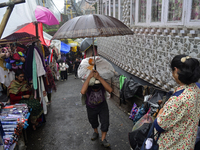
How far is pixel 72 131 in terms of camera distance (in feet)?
14.8

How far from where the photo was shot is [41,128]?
4.74m

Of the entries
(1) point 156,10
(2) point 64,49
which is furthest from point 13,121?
(2) point 64,49

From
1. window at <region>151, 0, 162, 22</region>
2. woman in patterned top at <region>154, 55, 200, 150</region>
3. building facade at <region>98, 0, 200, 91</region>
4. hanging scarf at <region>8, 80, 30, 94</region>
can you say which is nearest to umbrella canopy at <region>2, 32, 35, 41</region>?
hanging scarf at <region>8, 80, 30, 94</region>

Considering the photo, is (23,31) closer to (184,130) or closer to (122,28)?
(122,28)

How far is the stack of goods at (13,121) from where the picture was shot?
2.97 m

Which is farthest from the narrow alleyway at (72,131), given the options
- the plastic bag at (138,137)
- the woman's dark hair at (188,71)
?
the woman's dark hair at (188,71)

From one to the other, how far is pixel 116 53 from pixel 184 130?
217 inches

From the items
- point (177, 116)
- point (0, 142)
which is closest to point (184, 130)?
point (177, 116)

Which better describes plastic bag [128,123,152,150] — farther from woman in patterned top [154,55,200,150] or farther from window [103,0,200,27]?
window [103,0,200,27]

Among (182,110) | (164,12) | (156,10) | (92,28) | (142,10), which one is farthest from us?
(142,10)

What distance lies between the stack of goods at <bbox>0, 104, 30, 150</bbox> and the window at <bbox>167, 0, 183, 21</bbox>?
13.0ft

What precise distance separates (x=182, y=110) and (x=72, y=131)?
3443mm

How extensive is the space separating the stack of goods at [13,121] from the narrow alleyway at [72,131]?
0.89 m

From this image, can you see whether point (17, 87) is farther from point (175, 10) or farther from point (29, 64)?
point (175, 10)
